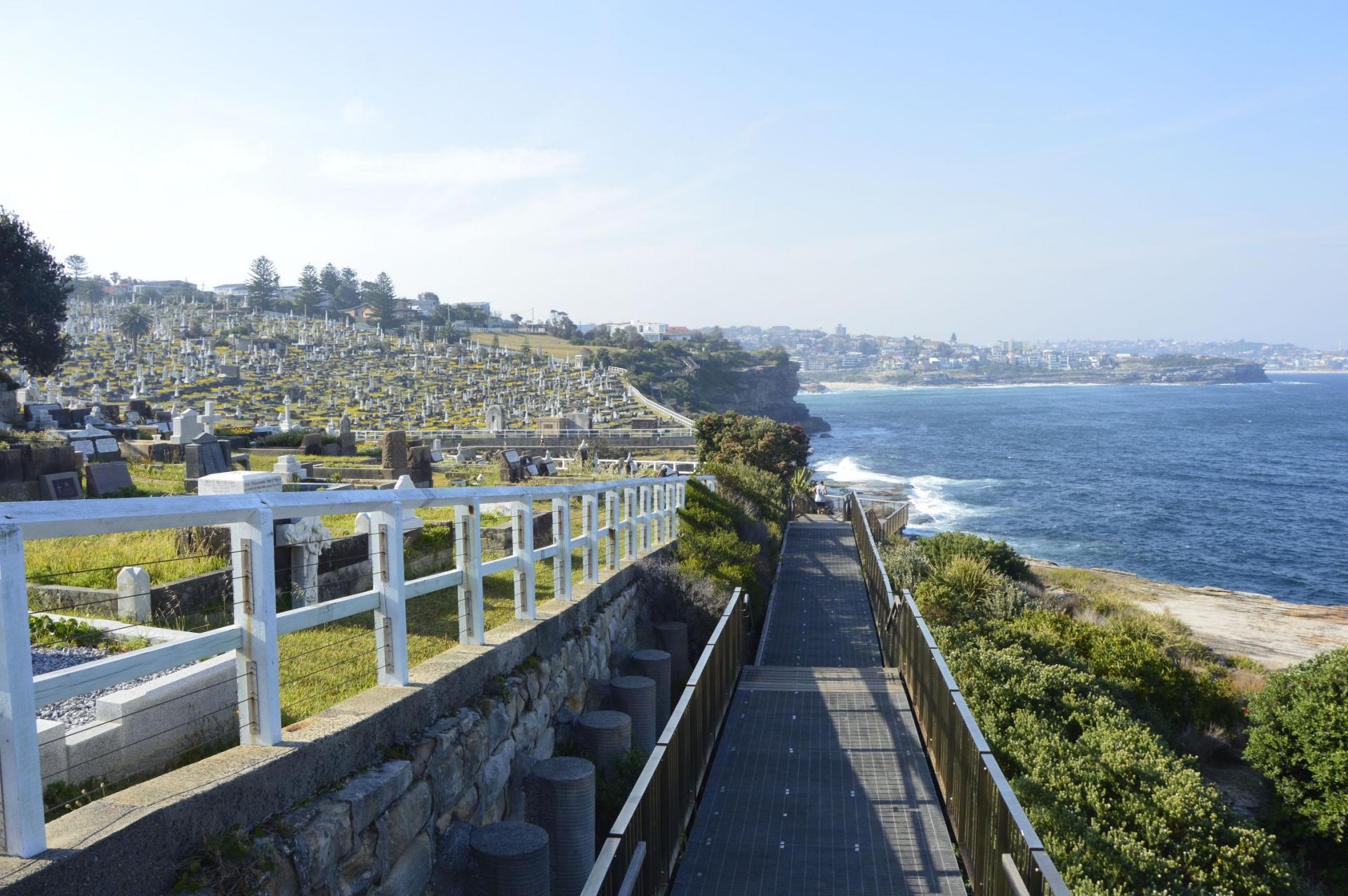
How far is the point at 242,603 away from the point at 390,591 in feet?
3.36

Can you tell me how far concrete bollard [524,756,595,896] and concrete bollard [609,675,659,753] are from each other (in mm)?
2020

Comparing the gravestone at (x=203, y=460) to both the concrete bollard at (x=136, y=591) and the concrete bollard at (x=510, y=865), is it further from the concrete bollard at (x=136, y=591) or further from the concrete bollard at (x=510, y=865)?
the concrete bollard at (x=510, y=865)

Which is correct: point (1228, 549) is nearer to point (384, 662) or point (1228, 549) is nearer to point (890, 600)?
point (890, 600)

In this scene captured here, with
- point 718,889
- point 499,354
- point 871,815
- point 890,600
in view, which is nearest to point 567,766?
point 718,889

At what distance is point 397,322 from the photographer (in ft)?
417

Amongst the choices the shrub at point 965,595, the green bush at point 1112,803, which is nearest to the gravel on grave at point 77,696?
the green bush at point 1112,803

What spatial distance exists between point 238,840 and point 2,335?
37.1m

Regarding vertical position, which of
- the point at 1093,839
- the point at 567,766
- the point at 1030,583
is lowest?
the point at 1030,583

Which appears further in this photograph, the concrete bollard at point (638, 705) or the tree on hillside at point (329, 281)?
the tree on hillside at point (329, 281)

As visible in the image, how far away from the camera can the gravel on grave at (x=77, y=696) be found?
433 centimetres

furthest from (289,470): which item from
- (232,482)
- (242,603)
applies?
(242,603)

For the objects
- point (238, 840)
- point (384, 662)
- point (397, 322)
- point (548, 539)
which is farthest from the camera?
point (397, 322)

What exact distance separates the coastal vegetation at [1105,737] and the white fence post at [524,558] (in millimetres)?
3765

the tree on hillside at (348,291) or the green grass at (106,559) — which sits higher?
the tree on hillside at (348,291)
